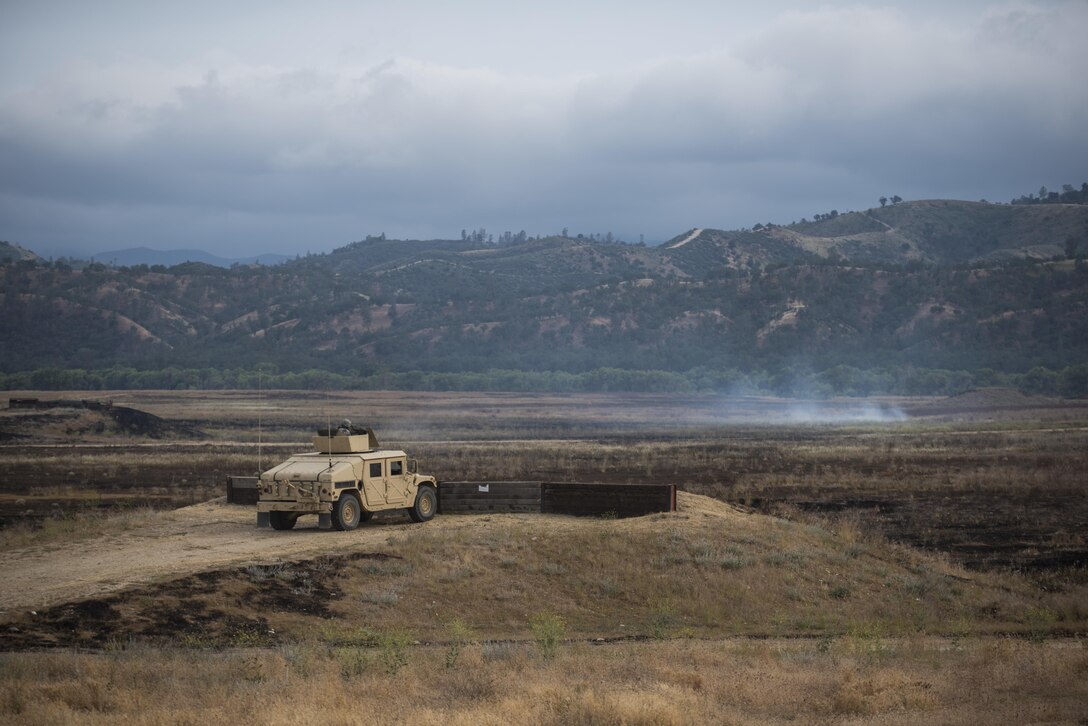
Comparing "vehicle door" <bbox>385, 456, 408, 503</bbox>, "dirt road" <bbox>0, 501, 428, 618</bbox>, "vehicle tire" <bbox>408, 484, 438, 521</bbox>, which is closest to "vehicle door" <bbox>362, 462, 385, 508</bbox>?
"vehicle door" <bbox>385, 456, 408, 503</bbox>

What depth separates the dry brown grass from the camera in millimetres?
13141

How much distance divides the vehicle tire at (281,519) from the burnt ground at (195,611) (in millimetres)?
4681

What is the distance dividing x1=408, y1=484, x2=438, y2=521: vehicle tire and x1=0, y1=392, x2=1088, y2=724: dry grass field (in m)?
0.46

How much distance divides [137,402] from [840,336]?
9881cm

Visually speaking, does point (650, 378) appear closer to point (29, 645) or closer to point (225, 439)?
point (225, 439)

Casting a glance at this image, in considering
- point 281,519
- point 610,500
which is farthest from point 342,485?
point 610,500

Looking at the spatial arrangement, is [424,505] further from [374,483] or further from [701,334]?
[701,334]

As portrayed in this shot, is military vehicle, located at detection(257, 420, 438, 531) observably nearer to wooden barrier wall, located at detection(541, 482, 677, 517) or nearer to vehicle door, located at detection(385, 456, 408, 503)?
vehicle door, located at detection(385, 456, 408, 503)

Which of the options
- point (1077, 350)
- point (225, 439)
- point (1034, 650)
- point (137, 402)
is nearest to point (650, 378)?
point (1077, 350)

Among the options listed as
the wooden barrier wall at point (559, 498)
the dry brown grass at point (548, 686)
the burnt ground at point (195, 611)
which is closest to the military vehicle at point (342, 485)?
the wooden barrier wall at point (559, 498)

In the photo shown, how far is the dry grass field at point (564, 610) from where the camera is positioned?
14.0 m

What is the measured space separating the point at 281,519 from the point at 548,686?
14237 millimetres

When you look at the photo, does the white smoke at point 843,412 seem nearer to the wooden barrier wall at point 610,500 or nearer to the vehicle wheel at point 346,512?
the wooden barrier wall at point 610,500

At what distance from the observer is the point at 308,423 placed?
91.9 meters
